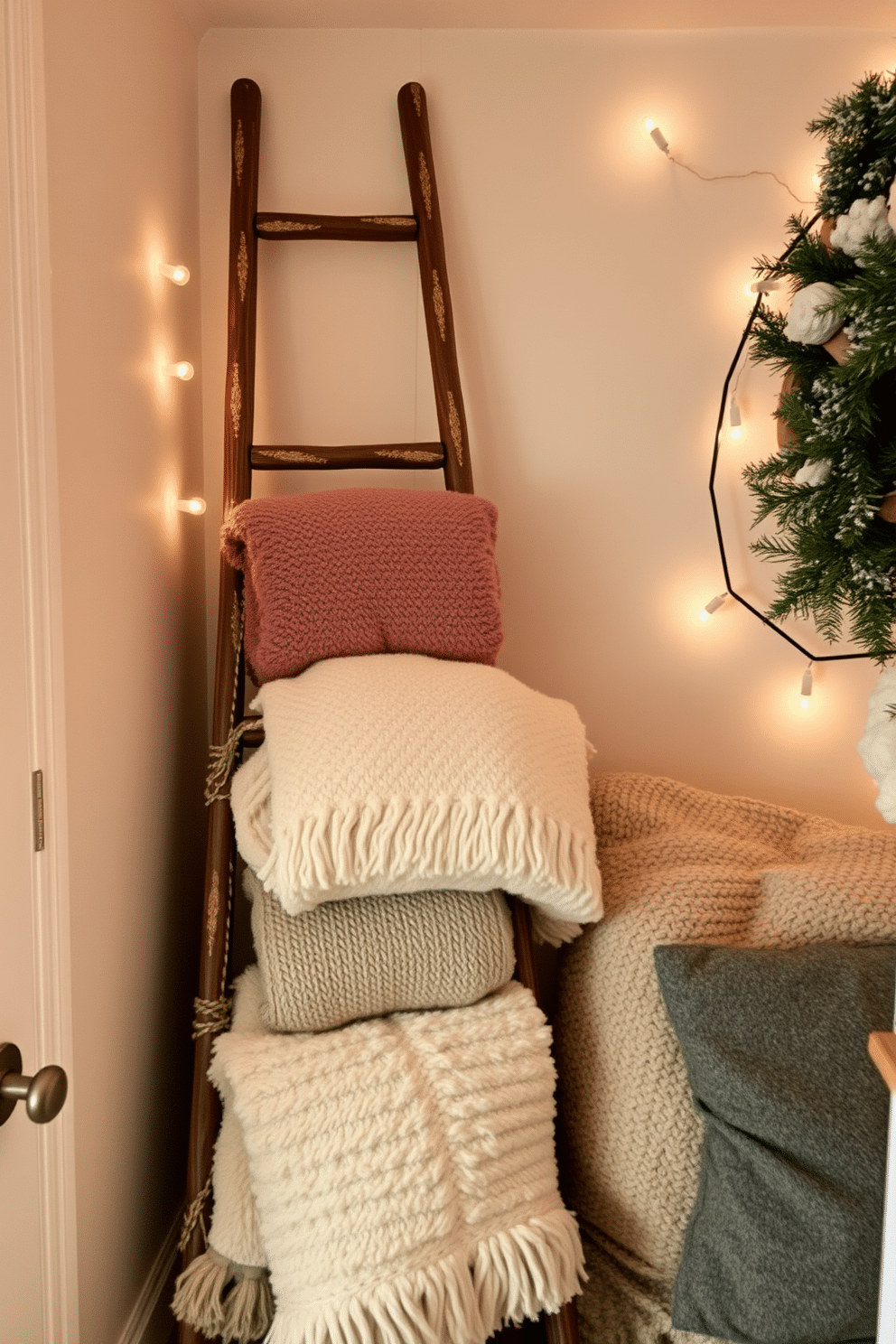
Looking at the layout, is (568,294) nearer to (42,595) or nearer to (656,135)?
(656,135)

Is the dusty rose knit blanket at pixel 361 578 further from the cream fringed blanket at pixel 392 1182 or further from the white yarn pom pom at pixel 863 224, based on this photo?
the white yarn pom pom at pixel 863 224

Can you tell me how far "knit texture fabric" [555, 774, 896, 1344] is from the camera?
1111 millimetres

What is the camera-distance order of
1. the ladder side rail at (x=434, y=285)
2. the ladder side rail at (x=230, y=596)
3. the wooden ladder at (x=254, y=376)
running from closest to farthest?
the ladder side rail at (x=230, y=596), the wooden ladder at (x=254, y=376), the ladder side rail at (x=434, y=285)

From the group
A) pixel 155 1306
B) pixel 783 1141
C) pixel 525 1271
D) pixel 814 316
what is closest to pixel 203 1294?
pixel 155 1306

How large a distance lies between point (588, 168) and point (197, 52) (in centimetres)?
61

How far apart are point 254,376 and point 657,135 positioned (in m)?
0.71

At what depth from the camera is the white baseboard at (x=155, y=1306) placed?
3.94 feet

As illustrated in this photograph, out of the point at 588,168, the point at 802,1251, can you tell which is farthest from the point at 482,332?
the point at 802,1251

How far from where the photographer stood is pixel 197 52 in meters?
1.42

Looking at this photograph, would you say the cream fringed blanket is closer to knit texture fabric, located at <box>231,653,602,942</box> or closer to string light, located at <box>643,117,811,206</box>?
knit texture fabric, located at <box>231,653,602,942</box>

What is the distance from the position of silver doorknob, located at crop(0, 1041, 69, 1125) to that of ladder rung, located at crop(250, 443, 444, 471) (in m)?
0.87

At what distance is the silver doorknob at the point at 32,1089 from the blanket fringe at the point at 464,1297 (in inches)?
16.2

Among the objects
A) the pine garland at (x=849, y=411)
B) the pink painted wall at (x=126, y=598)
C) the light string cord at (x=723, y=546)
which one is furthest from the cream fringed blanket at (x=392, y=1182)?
the light string cord at (x=723, y=546)

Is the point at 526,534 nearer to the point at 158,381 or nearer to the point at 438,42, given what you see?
the point at 158,381
